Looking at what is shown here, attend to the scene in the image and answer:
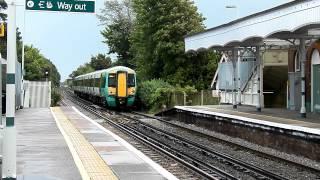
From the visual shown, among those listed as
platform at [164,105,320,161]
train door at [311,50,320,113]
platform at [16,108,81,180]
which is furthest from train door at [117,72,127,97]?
platform at [16,108,81,180]

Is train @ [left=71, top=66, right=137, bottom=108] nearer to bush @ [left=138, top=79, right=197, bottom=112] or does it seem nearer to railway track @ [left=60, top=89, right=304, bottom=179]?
→ bush @ [left=138, top=79, right=197, bottom=112]

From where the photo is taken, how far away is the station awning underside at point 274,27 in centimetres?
1795

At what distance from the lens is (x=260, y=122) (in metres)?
19.8

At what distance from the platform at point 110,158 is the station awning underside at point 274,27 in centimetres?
704

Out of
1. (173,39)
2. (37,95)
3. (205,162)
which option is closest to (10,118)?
(205,162)

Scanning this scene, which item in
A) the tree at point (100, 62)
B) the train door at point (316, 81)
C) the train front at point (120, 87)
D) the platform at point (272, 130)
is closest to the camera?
the platform at point (272, 130)

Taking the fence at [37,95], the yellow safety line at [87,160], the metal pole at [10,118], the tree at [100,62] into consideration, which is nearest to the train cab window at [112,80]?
the fence at [37,95]

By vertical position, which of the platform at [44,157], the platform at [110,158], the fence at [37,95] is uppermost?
the fence at [37,95]

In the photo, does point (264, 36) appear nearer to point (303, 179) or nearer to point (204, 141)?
point (204, 141)

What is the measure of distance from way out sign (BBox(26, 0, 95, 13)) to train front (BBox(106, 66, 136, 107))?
A: 31.8m

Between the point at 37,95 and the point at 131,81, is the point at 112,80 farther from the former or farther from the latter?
the point at 37,95

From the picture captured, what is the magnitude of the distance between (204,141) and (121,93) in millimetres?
20258

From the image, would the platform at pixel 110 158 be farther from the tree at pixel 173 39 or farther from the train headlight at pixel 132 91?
the tree at pixel 173 39

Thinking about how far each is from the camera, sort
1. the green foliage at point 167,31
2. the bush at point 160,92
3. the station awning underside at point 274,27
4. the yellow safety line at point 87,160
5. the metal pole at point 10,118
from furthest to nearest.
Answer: the green foliage at point 167,31, the bush at point 160,92, the station awning underside at point 274,27, the yellow safety line at point 87,160, the metal pole at point 10,118
